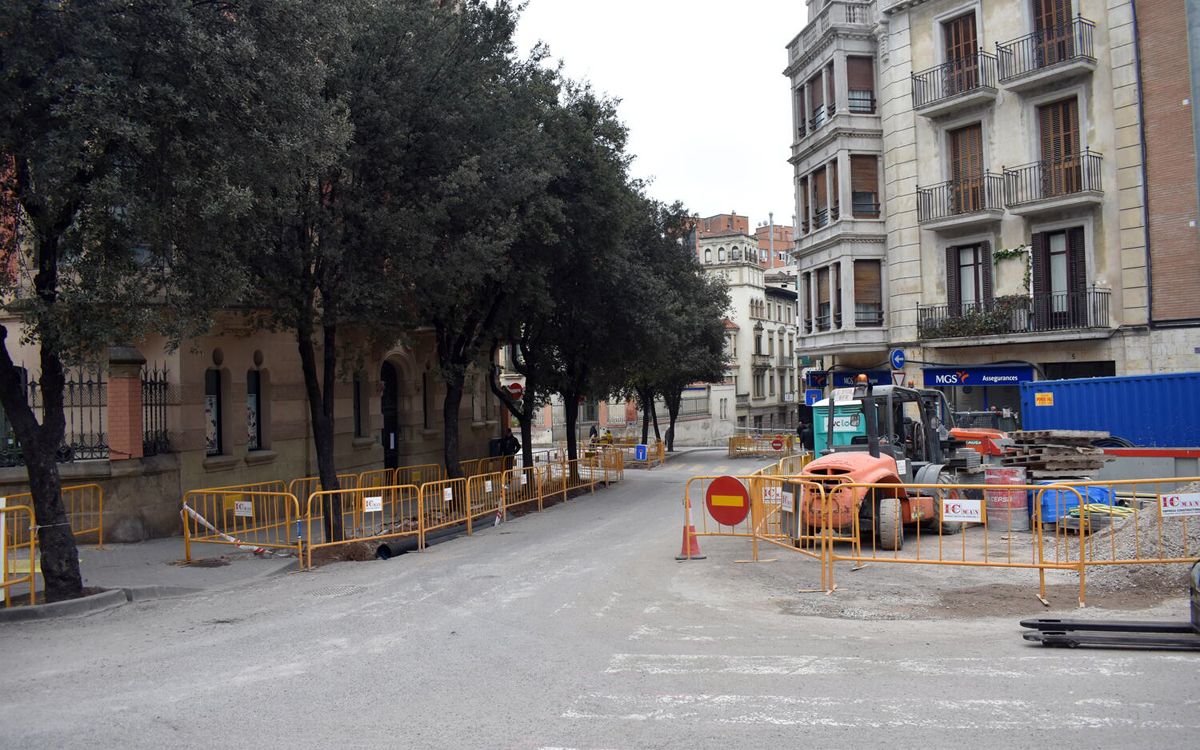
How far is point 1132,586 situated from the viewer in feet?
32.7

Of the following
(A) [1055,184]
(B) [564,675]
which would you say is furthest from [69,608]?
(A) [1055,184]

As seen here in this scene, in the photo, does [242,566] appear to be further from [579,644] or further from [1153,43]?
[1153,43]

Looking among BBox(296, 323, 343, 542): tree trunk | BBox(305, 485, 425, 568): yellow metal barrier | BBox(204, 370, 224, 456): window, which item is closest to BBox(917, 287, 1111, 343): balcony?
BBox(305, 485, 425, 568): yellow metal barrier

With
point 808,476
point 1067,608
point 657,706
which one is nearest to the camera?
point 657,706

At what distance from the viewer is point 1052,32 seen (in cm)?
2600

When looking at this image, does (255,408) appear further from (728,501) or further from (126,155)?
(728,501)

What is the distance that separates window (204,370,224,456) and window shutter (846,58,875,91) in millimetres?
23458

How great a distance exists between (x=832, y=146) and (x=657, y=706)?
2805 cm

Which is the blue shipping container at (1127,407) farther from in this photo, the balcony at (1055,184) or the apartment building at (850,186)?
the apartment building at (850,186)

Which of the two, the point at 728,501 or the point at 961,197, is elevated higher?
the point at 961,197

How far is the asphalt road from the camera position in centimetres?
575

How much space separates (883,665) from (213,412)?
615 inches

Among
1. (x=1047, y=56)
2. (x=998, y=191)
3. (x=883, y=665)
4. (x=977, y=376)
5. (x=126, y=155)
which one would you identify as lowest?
(x=883, y=665)

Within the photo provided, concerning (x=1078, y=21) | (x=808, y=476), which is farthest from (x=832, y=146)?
(x=808, y=476)
